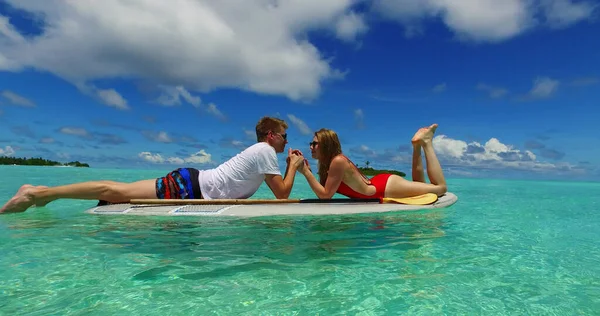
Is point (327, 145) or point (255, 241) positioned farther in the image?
point (327, 145)

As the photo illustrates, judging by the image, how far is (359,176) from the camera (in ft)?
25.8

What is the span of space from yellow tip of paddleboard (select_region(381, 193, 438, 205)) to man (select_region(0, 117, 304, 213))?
220 centimetres

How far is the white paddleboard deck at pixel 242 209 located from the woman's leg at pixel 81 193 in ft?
0.74

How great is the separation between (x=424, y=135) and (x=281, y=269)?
6.03 metres

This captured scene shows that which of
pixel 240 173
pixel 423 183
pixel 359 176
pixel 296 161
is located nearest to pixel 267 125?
pixel 296 161

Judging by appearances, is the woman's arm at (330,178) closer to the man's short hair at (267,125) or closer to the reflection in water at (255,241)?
the reflection in water at (255,241)

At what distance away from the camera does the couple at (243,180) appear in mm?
6699

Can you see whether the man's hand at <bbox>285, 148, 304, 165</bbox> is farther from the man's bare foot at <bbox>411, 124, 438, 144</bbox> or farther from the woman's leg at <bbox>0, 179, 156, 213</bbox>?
the man's bare foot at <bbox>411, 124, 438, 144</bbox>

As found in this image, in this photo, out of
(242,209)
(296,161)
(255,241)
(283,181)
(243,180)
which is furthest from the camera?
(296,161)

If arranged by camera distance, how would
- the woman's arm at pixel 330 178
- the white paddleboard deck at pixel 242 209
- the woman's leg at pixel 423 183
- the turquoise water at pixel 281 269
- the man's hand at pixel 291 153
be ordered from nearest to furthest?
the turquoise water at pixel 281 269
the white paddleboard deck at pixel 242 209
the woman's arm at pixel 330 178
the man's hand at pixel 291 153
the woman's leg at pixel 423 183

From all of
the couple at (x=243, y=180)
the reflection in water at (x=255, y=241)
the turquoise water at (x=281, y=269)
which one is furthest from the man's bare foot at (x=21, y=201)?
the reflection in water at (x=255, y=241)

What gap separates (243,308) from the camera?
3027mm

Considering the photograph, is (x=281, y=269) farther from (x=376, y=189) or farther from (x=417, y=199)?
(x=417, y=199)

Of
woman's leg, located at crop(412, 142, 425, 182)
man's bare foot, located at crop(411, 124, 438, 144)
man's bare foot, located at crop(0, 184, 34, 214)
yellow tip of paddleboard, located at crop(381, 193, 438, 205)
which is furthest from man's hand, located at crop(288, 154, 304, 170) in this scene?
man's bare foot, located at crop(0, 184, 34, 214)
